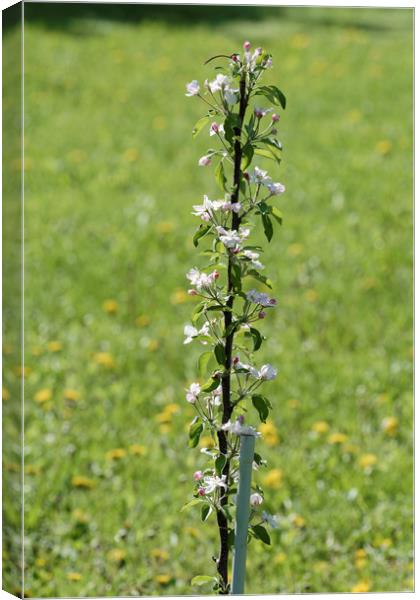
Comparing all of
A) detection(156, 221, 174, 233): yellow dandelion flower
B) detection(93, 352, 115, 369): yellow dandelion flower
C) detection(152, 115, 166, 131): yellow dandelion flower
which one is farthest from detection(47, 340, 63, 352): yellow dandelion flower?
detection(152, 115, 166, 131): yellow dandelion flower

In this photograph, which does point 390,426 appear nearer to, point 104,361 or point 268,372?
point 104,361

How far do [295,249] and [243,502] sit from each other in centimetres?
192

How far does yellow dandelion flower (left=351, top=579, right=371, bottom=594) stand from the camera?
1.56m

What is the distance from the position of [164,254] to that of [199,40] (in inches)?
70.1

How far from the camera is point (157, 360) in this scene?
7.78ft

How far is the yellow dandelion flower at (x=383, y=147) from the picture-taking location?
11.2ft

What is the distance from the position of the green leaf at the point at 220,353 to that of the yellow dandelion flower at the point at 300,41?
3561mm

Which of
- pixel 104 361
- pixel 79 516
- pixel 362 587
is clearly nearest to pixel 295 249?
pixel 104 361

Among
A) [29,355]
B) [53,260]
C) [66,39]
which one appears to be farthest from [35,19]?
[29,355]

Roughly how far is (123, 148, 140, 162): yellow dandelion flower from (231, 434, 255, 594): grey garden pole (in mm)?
2494

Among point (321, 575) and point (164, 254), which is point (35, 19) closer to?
point (164, 254)

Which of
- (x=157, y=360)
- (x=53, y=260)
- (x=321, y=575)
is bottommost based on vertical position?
(x=321, y=575)

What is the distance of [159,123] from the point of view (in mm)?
3596

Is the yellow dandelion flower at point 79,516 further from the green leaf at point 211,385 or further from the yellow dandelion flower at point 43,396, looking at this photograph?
the green leaf at point 211,385
